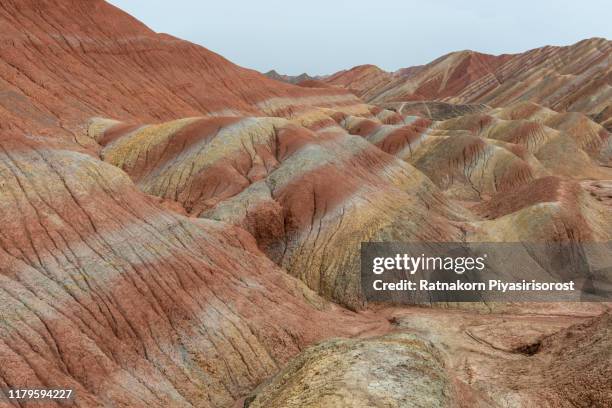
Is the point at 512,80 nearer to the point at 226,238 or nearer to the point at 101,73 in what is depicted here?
the point at 101,73

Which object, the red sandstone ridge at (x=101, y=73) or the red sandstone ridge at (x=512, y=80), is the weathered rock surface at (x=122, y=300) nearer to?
the red sandstone ridge at (x=101, y=73)

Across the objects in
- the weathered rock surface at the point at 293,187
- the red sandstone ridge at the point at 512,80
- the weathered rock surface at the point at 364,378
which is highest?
the red sandstone ridge at the point at 512,80

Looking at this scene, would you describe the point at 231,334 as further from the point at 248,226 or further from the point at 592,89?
the point at 592,89

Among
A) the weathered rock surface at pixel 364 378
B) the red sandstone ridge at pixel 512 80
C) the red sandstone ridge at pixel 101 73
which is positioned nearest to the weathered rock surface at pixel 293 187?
the red sandstone ridge at pixel 101 73

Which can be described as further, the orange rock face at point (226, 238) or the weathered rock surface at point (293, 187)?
the weathered rock surface at point (293, 187)

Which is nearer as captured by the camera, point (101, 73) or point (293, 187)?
point (293, 187)

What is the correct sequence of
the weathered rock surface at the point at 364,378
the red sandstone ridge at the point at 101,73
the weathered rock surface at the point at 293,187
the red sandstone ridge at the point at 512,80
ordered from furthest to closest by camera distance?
the red sandstone ridge at the point at 512,80 → the red sandstone ridge at the point at 101,73 → the weathered rock surface at the point at 293,187 → the weathered rock surface at the point at 364,378

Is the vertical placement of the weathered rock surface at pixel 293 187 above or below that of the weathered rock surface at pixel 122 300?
above

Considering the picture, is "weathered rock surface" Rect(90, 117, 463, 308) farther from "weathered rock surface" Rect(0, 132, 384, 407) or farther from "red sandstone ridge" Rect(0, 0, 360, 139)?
"red sandstone ridge" Rect(0, 0, 360, 139)

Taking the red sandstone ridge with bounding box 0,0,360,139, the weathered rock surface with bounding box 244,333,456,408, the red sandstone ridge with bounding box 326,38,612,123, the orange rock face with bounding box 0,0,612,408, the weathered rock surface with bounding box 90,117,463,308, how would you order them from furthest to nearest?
the red sandstone ridge with bounding box 326,38,612,123 → the red sandstone ridge with bounding box 0,0,360,139 → the weathered rock surface with bounding box 90,117,463,308 → the orange rock face with bounding box 0,0,612,408 → the weathered rock surface with bounding box 244,333,456,408

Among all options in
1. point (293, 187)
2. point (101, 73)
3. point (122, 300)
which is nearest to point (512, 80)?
point (101, 73)

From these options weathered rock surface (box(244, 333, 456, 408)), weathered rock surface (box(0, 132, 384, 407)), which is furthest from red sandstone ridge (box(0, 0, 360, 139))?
weathered rock surface (box(244, 333, 456, 408))

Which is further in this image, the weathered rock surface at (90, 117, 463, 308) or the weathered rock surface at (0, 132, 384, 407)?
the weathered rock surface at (90, 117, 463, 308)

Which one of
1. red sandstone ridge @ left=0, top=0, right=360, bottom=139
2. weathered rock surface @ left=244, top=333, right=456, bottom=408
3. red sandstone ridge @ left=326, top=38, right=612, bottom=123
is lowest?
weathered rock surface @ left=244, top=333, right=456, bottom=408
